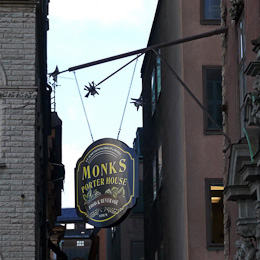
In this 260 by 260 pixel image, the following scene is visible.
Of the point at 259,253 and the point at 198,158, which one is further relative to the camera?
the point at 198,158

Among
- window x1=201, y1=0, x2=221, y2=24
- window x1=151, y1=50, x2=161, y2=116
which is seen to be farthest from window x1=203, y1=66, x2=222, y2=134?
window x1=151, y1=50, x2=161, y2=116

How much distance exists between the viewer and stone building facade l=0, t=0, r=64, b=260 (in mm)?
25984

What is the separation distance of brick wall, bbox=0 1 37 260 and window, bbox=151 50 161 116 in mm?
7549

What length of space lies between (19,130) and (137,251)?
76.7 ft

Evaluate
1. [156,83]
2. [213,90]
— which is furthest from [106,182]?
[156,83]

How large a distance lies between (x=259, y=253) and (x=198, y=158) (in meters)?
11.4

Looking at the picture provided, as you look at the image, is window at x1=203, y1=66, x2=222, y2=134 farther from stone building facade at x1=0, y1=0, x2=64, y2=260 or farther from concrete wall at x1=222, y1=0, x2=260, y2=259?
concrete wall at x1=222, y1=0, x2=260, y2=259

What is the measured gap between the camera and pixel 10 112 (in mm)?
26531

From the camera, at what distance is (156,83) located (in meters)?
35.2

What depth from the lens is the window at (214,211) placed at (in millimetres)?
27656

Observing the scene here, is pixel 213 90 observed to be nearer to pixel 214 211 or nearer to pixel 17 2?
pixel 214 211

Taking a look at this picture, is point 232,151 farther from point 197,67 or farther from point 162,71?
point 162,71

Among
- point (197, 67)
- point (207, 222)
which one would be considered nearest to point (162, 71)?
point (197, 67)

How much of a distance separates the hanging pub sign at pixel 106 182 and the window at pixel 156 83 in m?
7.30
